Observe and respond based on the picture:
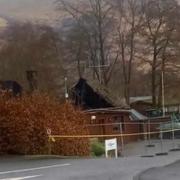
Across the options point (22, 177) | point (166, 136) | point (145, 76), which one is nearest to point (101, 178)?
point (22, 177)

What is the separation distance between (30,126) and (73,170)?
23.3ft

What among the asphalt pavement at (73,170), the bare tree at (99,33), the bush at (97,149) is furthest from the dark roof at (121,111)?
the asphalt pavement at (73,170)

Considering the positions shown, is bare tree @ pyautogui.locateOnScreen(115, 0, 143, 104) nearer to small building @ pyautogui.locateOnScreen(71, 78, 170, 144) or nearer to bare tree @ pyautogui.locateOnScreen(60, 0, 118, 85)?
bare tree @ pyautogui.locateOnScreen(60, 0, 118, 85)

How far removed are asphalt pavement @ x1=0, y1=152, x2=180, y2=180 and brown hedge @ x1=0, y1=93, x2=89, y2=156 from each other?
7.28 feet

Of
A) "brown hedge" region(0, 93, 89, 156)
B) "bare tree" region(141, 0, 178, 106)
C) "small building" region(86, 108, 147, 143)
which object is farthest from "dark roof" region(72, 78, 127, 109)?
"brown hedge" region(0, 93, 89, 156)

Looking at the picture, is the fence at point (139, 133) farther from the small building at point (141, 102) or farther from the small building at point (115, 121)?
the small building at point (141, 102)

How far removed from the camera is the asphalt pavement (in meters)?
16.4

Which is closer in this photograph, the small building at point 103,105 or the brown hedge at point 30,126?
the brown hedge at point 30,126

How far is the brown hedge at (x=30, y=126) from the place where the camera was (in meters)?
25.1

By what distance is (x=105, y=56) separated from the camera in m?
80.9

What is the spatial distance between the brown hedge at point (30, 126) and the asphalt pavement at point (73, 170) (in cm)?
222

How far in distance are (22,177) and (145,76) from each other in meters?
67.0

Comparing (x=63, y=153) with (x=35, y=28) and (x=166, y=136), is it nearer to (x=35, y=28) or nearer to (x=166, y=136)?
(x=166, y=136)

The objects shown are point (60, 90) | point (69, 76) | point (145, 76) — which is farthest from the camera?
point (145, 76)
